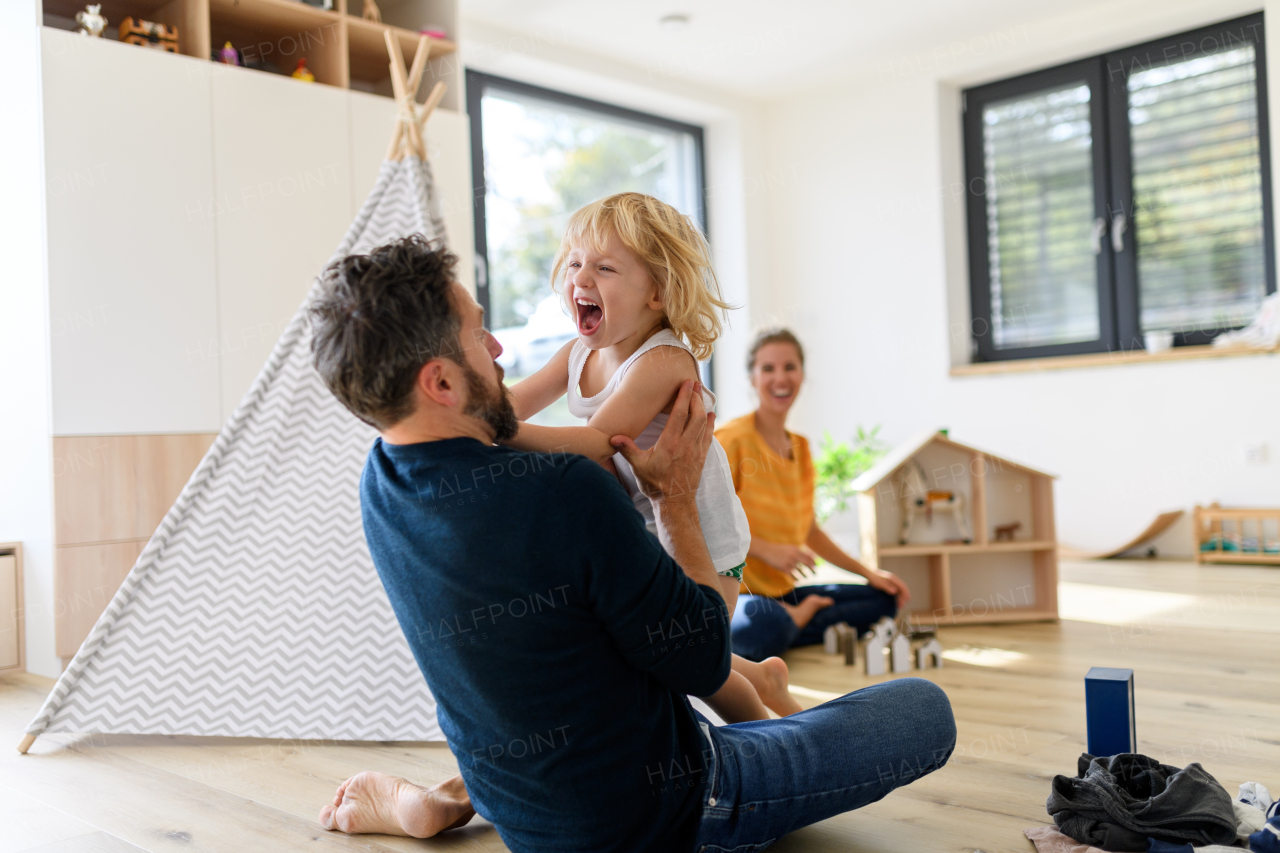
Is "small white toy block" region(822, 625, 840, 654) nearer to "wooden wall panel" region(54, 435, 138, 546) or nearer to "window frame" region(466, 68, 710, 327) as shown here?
"wooden wall panel" region(54, 435, 138, 546)

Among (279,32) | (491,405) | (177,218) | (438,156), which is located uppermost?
(279,32)

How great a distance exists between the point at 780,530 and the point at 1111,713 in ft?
3.94

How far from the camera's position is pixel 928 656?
2.59 metres

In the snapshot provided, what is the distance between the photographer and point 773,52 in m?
5.34

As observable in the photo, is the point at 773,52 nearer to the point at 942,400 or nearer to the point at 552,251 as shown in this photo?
the point at 552,251

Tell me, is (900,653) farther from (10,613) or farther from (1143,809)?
(10,613)

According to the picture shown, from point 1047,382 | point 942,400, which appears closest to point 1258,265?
point 1047,382

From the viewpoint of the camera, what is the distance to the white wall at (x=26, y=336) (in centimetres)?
277

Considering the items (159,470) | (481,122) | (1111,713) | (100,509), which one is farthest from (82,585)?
(481,122)

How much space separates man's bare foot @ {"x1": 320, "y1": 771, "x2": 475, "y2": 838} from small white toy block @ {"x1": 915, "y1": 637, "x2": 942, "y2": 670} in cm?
141

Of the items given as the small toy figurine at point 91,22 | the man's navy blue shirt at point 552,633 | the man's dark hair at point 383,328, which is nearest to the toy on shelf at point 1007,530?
the man's navy blue shirt at point 552,633

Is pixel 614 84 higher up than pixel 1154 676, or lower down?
higher up

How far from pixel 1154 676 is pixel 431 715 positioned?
1.67 m

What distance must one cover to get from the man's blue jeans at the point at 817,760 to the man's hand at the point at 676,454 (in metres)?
0.31
